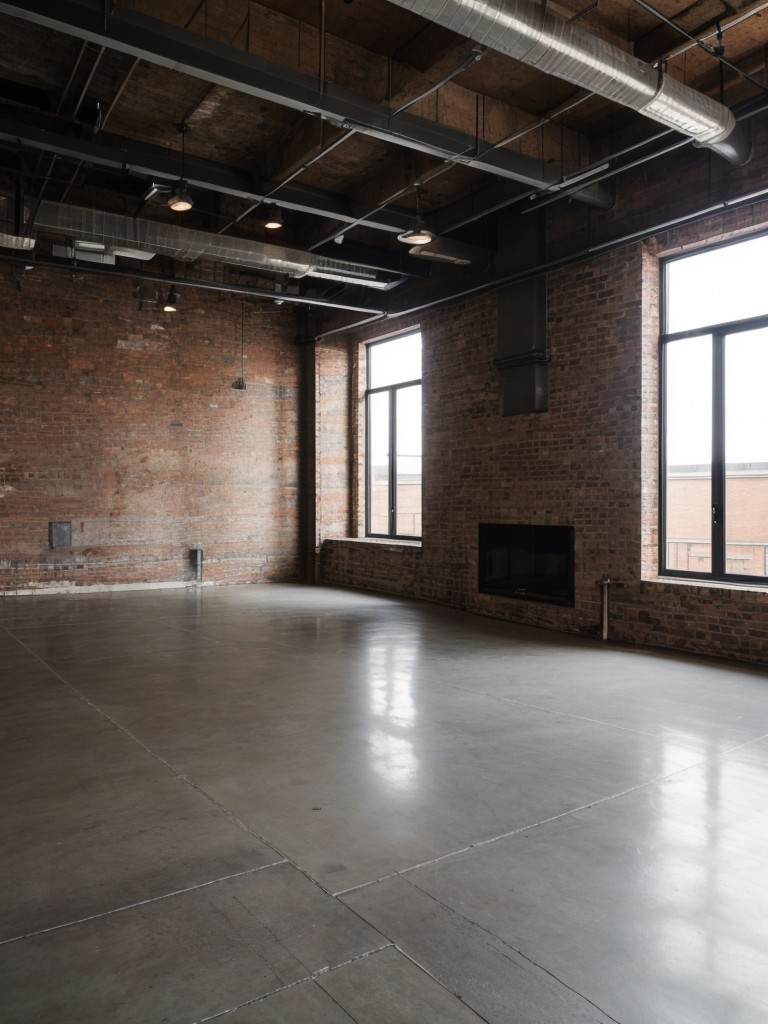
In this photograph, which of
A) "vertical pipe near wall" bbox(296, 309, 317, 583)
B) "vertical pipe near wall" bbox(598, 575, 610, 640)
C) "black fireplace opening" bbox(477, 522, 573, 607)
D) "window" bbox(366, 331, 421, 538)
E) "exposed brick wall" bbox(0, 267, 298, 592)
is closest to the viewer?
"vertical pipe near wall" bbox(598, 575, 610, 640)

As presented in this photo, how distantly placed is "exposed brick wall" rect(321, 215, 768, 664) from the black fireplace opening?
0.35 ft

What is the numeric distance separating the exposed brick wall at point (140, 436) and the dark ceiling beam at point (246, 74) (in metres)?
5.66

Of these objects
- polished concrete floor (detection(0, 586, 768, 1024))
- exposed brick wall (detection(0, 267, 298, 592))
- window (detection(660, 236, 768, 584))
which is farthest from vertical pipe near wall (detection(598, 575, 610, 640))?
exposed brick wall (detection(0, 267, 298, 592))

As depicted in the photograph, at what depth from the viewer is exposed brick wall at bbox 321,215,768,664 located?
6.60 metres

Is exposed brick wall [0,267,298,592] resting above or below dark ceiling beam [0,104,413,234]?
below

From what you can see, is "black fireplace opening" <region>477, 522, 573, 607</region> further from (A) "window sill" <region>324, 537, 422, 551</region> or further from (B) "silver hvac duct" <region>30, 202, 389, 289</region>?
(B) "silver hvac duct" <region>30, 202, 389, 289</region>

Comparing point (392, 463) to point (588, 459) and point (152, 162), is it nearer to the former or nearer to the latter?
point (588, 459)

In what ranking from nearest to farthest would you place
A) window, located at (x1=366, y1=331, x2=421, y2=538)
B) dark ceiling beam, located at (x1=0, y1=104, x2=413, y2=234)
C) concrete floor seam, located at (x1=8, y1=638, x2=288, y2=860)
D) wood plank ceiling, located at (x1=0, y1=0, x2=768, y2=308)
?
concrete floor seam, located at (x1=8, y1=638, x2=288, y2=860), wood plank ceiling, located at (x1=0, y1=0, x2=768, y2=308), dark ceiling beam, located at (x1=0, y1=104, x2=413, y2=234), window, located at (x1=366, y1=331, x2=421, y2=538)

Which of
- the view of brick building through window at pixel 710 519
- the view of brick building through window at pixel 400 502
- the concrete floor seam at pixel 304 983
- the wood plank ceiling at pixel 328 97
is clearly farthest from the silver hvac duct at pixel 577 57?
the view of brick building through window at pixel 400 502

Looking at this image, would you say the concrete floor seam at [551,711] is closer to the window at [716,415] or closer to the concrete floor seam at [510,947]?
the concrete floor seam at [510,947]

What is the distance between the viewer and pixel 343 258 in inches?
348

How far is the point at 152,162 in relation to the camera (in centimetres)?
646

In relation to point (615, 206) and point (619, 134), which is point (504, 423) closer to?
point (615, 206)

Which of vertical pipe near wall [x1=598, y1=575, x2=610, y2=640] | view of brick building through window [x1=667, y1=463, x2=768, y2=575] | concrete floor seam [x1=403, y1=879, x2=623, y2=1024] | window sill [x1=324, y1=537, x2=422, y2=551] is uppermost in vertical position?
view of brick building through window [x1=667, y1=463, x2=768, y2=575]
